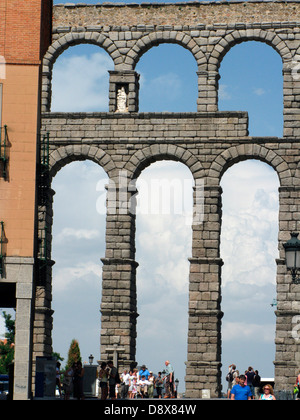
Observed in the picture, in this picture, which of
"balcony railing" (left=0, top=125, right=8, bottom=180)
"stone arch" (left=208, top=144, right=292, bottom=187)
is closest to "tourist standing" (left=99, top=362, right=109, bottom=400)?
"balcony railing" (left=0, top=125, right=8, bottom=180)

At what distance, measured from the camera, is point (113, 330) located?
1875 inches

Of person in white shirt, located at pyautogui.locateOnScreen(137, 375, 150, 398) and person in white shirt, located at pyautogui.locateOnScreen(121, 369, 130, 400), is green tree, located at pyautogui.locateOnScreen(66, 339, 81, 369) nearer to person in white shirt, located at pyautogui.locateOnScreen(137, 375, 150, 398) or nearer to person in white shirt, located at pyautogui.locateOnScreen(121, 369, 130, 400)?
person in white shirt, located at pyautogui.locateOnScreen(121, 369, 130, 400)

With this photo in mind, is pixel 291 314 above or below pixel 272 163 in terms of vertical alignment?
below

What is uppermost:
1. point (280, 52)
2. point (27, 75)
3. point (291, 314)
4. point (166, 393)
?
point (280, 52)

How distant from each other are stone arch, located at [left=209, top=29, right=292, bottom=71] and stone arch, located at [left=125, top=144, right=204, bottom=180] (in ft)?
14.6

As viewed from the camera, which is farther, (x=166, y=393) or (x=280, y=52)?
(x=280, y=52)

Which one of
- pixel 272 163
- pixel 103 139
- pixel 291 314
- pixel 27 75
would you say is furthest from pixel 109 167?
pixel 27 75

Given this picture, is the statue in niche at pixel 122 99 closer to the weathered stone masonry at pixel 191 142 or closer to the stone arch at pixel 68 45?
the weathered stone masonry at pixel 191 142

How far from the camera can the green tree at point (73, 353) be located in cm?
8619

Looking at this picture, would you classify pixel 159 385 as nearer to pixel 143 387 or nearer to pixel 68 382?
pixel 143 387

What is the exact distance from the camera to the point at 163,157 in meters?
49.3

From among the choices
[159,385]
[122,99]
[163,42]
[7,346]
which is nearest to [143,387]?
[159,385]

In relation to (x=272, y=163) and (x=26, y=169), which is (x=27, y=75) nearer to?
(x=26, y=169)

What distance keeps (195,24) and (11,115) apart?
2060 cm
